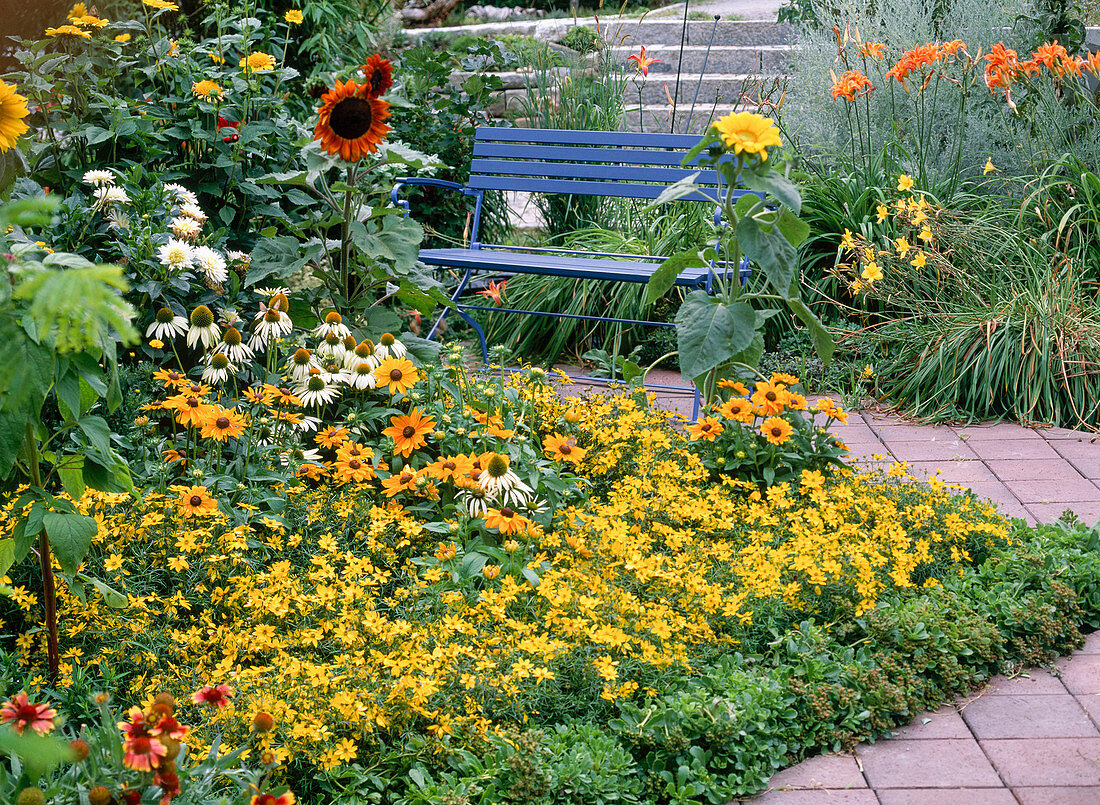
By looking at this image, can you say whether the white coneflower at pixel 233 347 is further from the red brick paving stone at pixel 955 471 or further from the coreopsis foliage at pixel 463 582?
the red brick paving stone at pixel 955 471

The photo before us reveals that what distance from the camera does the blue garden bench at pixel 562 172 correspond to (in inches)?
189

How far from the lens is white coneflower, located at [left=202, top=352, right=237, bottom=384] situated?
293cm

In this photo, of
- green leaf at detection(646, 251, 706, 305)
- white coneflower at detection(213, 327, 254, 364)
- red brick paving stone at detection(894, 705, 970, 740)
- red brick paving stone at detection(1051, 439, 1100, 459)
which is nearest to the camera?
red brick paving stone at detection(894, 705, 970, 740)

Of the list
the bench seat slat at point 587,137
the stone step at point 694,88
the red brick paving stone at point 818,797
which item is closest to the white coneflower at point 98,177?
the bench seat slat at point 587,137

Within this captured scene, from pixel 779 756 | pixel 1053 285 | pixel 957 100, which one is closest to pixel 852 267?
pixel 1053 285

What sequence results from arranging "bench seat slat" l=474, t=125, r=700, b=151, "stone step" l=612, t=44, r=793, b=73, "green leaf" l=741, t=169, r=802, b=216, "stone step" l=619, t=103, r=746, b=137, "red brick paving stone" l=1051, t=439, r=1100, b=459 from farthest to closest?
"stone step" l=612, t=44, r=793, b=73 < "stone step" l=619, t=103, r=746, b=137 < "bench seat slat" l=474, t=125, r=700, b=151 < "red brick paving stone" l=1051, t=439, r=1100, b=459 < "green leaf" l=741, t=169, r=802, b=216

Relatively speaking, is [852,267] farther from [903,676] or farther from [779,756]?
[779,756]

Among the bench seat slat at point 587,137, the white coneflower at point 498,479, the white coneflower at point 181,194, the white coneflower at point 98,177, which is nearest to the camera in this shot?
the white coneflower at point 498,479

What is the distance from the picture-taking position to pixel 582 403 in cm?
356

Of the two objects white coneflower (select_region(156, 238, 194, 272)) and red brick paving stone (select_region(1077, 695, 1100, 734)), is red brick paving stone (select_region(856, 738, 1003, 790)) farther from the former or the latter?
white coneflower (select_region(156, 238, 194, 272))

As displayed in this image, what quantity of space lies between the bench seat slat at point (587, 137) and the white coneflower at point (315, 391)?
2.54 metres

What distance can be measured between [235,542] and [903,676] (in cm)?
167

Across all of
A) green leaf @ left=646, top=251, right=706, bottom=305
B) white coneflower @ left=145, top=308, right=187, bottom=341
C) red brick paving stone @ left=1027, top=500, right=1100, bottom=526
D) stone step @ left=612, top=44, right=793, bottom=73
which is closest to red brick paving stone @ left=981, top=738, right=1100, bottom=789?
red brick paving stone @ left=1027, top=500, right=1100, bottom=526

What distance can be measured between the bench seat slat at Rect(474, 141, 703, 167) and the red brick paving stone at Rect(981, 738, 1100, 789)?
345 cm
